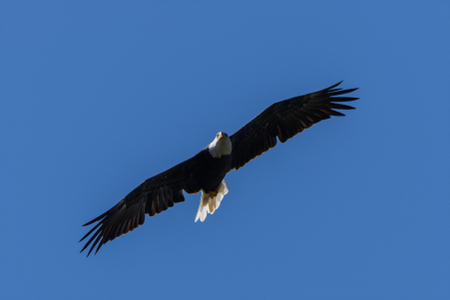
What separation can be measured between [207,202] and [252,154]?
1208 millimetres

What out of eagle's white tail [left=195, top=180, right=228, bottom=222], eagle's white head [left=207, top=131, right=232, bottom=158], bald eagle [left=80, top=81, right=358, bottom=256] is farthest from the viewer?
eagle's white tail [left=195, top=180, right=228, bottom=222]

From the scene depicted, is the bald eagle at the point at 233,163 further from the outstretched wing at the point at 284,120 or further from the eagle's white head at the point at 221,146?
the eagle's white head at the point at 221,146

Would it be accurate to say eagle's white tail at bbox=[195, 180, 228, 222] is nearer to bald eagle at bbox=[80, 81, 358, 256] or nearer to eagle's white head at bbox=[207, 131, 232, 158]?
bald eagle at bbox=[80, 81, 358, 256]

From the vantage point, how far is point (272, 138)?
8.58 meters

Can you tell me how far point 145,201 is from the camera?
861 centimetres

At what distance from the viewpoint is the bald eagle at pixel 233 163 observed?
8.46 metres

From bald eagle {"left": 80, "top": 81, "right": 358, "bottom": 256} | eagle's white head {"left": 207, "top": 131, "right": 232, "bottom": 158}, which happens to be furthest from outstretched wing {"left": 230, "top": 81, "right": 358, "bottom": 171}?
eagle's white head {"left": 207, "top": 131, "right": 232, "bottom": 158}

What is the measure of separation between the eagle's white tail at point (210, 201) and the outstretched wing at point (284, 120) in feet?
1.90

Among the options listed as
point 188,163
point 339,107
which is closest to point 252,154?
point 188,163

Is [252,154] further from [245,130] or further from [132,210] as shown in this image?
[132,210]

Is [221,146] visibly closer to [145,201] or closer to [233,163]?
[233,163]

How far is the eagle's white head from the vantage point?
7.91 meters

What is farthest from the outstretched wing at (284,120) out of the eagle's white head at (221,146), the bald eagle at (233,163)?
the eagle's white head at (221,146)

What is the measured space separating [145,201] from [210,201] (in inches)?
44.7
